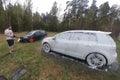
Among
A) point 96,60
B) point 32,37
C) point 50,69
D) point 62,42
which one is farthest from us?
point 32,37

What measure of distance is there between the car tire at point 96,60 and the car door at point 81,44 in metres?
0.26

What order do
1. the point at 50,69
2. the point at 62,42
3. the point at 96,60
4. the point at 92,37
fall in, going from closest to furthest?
the point at 96,60 → the point at 92,37 → the point at 50,69 → the point at 62,42

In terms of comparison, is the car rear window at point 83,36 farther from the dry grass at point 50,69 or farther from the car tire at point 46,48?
the car tire at point 46,48

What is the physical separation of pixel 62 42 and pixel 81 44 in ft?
3.99

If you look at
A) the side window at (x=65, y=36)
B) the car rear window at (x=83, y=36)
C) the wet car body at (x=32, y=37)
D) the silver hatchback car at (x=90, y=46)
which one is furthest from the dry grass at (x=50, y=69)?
the wet car body at (x=32, y=37)

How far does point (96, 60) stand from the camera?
6172mm

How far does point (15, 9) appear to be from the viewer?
28.6 meters

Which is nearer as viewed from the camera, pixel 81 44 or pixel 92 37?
pixel 92 37

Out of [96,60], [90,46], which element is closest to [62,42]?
[90,46]

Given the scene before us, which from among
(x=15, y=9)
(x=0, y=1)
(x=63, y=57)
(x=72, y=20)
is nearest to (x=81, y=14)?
(x=72, y=20)

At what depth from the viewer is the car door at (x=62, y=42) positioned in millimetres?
7186

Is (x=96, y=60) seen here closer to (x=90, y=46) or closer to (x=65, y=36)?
(x=90, y=46)

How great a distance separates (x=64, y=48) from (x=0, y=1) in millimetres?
25658

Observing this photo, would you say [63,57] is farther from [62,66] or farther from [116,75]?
[116,75]
